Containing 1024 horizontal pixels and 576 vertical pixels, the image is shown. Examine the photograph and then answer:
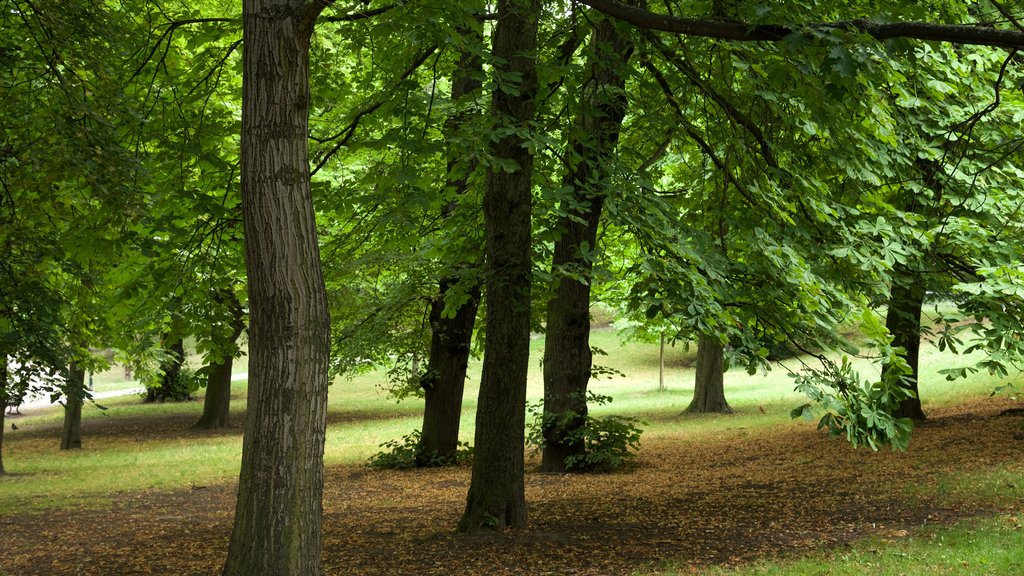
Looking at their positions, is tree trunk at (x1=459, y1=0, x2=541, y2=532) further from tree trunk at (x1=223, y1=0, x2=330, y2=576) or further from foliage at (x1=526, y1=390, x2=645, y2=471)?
foliage at (x1=526, y1=390, x2=645, y2=471)

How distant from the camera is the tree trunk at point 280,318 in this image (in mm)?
5461

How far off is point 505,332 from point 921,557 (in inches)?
160

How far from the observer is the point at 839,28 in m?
5.45

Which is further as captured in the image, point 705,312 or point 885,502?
point 885,502

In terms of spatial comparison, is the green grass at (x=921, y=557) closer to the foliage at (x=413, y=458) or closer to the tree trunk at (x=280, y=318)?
the tree trunk at (x=280, y=318)

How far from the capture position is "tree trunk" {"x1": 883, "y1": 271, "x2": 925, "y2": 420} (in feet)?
30.4

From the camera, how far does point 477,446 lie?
8.56m

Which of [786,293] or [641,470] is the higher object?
[786,293]

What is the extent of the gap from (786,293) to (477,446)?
328 centimetres

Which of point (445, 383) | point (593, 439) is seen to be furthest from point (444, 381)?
point (593, 439)

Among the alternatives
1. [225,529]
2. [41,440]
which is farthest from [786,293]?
[41,440]

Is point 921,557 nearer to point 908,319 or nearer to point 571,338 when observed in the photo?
point 908,319

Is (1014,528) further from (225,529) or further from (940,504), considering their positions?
(225,529)

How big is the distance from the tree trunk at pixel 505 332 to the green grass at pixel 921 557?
2.04 metres
